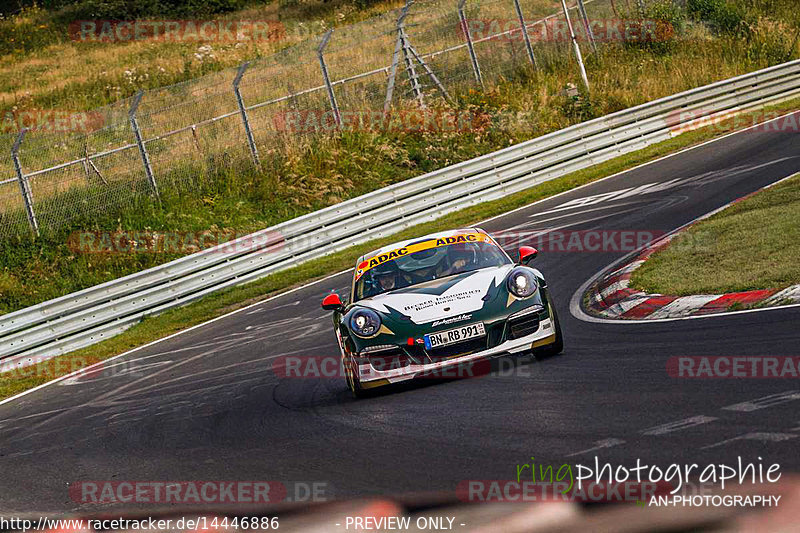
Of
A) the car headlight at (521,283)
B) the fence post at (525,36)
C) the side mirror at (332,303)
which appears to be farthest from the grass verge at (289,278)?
the car headlight at (521,283)

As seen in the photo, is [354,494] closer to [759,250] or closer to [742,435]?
[742,435]

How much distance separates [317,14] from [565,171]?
25.1 metres

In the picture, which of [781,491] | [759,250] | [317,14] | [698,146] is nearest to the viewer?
[781,491]

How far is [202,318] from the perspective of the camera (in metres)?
17.5

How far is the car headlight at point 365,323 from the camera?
27.5 ft

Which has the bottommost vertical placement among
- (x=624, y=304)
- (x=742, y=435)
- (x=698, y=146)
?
(x=698, y=146)

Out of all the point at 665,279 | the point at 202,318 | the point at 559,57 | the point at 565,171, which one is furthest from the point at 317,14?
the point at 665,279

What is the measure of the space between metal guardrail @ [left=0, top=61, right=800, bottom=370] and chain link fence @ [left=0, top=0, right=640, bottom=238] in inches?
160

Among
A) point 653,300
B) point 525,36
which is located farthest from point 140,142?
point 653,300

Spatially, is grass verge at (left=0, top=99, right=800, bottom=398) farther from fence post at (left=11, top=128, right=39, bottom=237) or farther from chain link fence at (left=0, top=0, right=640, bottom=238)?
fence post at (left=11, top=128, right=39, bottom=237)

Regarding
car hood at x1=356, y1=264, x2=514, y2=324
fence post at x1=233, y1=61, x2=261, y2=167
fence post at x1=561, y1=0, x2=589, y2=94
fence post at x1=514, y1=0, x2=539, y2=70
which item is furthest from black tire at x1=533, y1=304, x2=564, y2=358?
fence post at x1=514, y1=0, x2=539, y2=70

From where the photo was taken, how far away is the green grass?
375 inches

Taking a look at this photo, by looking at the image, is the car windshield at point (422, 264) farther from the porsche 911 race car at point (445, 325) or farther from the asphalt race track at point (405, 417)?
the asphalt race track at point (405, 417)

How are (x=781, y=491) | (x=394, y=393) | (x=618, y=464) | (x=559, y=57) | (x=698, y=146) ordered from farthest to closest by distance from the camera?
(x=559, y=57)
(x=698, y=146)
(x=394, y=393)
(x=618, y=464)
(x=781, y=491)
